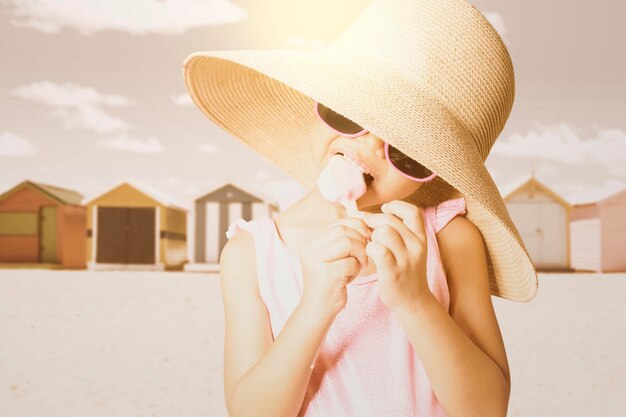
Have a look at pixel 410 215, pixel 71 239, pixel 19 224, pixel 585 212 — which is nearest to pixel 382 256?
pixel 410 215

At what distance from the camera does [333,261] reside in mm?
1197

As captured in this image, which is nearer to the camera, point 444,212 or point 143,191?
point 444,212

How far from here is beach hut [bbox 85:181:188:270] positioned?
1766cm

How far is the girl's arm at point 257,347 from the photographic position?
1.26 meters

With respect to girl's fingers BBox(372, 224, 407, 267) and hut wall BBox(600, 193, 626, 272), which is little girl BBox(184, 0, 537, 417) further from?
hut wall BBox(600, 193, 626, 272)

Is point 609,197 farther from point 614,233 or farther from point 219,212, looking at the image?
point 219,212

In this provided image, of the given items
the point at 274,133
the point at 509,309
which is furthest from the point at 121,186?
the point at 274,133

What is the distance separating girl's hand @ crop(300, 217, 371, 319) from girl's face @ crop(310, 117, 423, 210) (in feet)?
0.80

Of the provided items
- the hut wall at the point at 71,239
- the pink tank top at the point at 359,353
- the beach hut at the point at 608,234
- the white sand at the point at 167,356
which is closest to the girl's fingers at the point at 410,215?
the pink tank top at the point at 359,353

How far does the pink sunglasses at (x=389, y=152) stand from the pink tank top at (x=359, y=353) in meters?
0.22

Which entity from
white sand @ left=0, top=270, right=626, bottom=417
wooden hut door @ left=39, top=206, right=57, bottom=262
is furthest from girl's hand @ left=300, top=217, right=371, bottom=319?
wooden hut door @ left=39, top=206, right=57, bottom=262

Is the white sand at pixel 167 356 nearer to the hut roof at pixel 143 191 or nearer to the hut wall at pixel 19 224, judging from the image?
the hut roof at pixel 143 191

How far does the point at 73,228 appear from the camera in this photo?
1958 cm

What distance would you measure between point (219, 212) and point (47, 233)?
18.3 ft
